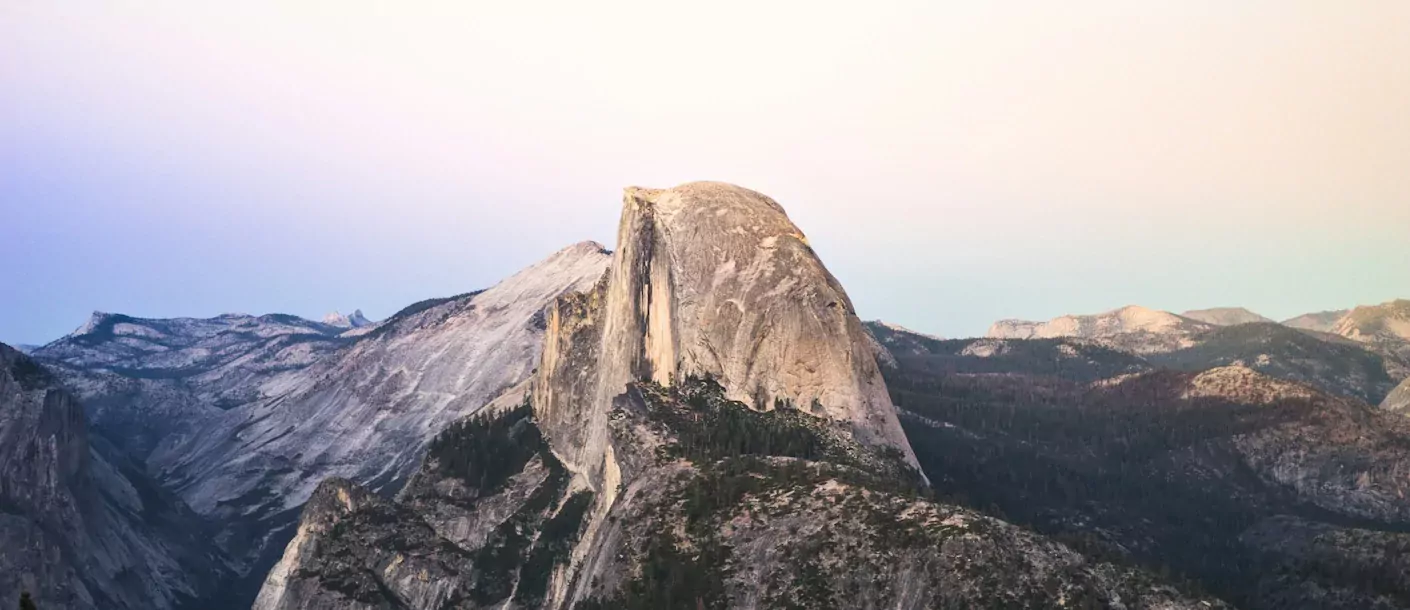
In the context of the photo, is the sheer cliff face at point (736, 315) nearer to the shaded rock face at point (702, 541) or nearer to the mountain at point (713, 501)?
the mountain at point (713, 501)

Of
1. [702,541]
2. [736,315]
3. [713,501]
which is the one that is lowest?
[702,541]

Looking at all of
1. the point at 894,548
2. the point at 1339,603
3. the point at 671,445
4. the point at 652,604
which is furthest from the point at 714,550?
the point at 1339,603

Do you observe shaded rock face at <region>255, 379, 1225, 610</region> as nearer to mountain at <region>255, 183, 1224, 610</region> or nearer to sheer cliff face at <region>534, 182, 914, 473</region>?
mountain at <region>255, 183, 1224, 610</region>

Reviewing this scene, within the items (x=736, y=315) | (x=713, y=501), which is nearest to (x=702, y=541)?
(x=713, y=501)

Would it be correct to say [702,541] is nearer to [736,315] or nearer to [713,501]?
[713,501]

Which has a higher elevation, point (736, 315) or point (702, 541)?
point (736, 315)

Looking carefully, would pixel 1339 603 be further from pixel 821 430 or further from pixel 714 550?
pixel 714 550

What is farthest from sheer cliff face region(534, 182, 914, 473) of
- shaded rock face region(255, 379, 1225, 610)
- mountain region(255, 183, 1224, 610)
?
shaded rock face region(255, 379, 1225, 610)
